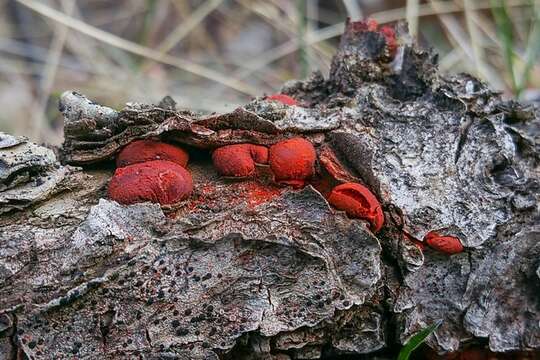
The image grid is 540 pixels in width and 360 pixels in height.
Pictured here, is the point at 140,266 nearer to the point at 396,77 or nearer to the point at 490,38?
the point at 396,77

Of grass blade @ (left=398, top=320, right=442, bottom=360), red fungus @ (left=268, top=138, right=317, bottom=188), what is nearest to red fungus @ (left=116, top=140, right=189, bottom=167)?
red fungus @ (left=268, top=138, right=317, bottom=188)

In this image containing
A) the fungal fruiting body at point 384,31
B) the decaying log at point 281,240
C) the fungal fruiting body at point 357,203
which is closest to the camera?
the decaying log at point 281,240

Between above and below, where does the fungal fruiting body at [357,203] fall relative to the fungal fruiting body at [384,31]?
below

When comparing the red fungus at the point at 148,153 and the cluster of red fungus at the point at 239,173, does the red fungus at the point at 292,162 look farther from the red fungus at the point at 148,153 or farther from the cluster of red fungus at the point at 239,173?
the red fungus at the point at 148,153

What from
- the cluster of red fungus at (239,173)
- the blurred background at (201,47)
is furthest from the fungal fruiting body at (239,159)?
the blurred background at (201,47)

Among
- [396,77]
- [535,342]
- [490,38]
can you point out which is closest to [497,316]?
[535,342]
